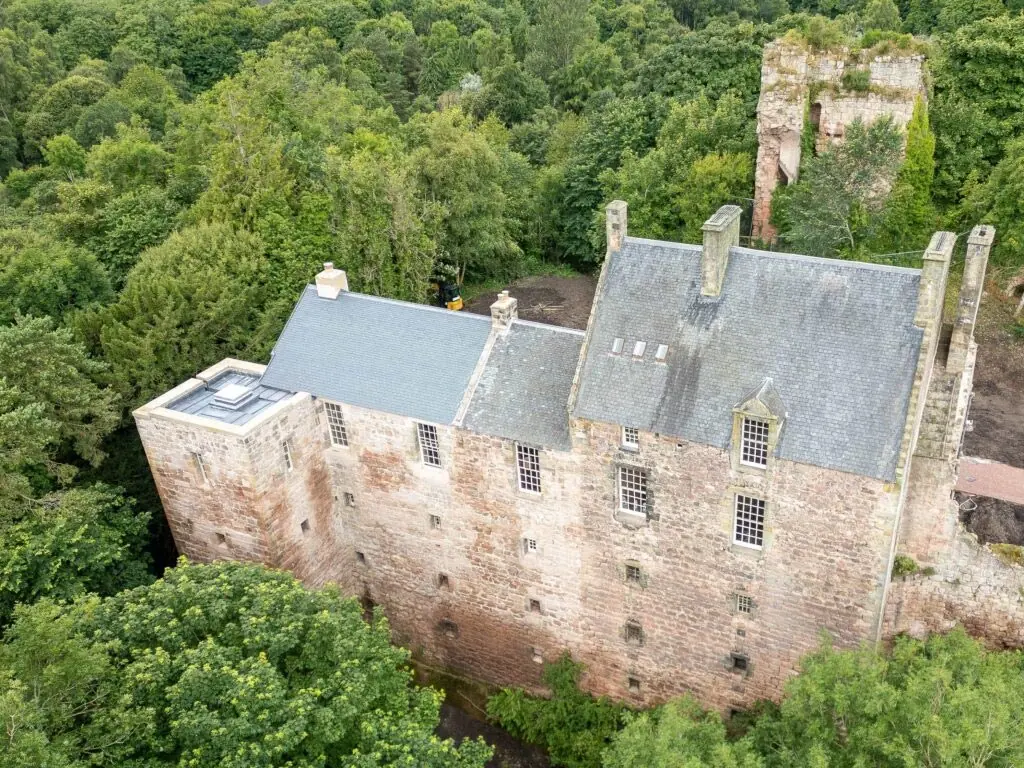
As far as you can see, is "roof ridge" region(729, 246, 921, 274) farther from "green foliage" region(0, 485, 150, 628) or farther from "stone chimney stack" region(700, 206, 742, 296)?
"green foliage" region(0, 485, 150, 628)

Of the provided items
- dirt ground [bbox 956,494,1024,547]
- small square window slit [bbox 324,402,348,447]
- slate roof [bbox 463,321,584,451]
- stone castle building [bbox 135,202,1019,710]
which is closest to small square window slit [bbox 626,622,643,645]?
stone castle building [bbox 135,202,1019,710]

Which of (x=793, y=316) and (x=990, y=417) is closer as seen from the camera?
(x=793, y=316)

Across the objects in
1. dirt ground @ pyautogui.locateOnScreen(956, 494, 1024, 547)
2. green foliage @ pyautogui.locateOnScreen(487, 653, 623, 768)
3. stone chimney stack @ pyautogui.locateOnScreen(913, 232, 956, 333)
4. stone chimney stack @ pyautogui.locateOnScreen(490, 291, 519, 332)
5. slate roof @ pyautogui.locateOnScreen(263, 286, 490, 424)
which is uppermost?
stone chimney stack @ pyautogui.locateOnScreen(913, 232, 956, 333)

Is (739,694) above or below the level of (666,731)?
below

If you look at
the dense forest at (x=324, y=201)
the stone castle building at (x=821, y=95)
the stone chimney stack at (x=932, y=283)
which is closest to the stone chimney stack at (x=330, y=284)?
the dense forest at (x=324, y=201)

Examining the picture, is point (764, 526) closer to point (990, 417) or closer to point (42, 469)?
point (990, 417)

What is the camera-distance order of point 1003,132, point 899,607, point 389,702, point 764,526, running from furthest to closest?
point 1003,132
point 899,607
point 764,526
point 389,702

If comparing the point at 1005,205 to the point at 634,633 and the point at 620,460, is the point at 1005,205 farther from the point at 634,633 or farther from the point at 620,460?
the point at 634,633

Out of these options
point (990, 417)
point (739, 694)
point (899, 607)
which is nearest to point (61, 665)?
point (739, 694)
